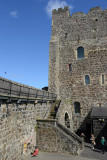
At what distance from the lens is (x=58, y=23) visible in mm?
21078

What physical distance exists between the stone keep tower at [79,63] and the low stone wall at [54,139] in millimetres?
4904

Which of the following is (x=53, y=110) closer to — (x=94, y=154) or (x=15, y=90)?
(x=94, y=154)

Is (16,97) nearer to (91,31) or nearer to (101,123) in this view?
(101,123)

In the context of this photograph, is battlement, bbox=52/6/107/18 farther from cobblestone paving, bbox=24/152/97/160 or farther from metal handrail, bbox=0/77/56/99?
cobblestone paving, bbox=24/152/97/160

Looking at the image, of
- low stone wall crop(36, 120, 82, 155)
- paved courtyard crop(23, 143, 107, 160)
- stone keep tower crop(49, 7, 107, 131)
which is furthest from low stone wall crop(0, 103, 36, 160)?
stone keep tower crop(49, 7, 107, 131)

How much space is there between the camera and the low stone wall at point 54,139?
37.1ft

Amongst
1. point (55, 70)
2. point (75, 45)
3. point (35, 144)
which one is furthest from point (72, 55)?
point (35, 144)

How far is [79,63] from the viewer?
62.6 feet

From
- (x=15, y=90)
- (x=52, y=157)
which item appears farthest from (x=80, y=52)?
(x=52, y=157)

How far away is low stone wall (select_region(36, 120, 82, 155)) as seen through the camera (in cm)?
1132

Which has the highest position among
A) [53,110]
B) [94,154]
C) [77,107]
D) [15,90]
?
[15,90]

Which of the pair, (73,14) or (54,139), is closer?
(54,139)

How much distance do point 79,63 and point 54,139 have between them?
414 inches

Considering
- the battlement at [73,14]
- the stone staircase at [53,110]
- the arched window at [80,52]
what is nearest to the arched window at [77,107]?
the stone staircase at [53,110]
